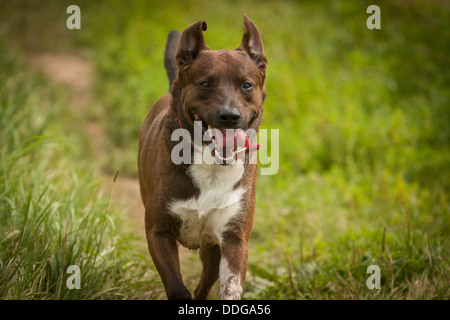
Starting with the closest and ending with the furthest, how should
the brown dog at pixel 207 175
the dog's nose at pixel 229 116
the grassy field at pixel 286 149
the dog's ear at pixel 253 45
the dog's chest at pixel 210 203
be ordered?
the dog's nose at pixel 229 116 → the brown dog at pixel 207 175 → the dog's chest at pixel 210 203 → the dog's ear at pixel 253 45 → the grassy field at pixel 286 149

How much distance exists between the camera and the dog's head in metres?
3.21

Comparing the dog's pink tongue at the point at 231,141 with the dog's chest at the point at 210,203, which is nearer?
the dog's pink tongue at the point at 231,141

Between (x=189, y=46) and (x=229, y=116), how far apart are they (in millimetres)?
643

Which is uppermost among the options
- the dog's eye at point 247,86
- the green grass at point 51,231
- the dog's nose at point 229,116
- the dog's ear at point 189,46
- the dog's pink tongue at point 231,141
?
the dog's ear at point 189,46

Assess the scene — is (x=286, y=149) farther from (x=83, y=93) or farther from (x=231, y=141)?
(x=231, y=141)

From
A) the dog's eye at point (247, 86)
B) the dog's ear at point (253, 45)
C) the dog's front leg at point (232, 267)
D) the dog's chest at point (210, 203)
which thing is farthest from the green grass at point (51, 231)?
the dog's ear at point (253, 45)

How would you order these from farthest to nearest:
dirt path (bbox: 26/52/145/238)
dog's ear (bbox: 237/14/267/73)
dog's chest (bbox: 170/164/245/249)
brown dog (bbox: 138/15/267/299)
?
dirt path (bbox: 26/52/145/238) → dog's ear (bbox: 237/14/267/73) → dog's chest (bbox: 170/164/245/249) → brown dog (bbox: 138/15/267/299)

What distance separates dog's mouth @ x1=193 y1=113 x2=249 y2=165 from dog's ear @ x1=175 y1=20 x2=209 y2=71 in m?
0.42

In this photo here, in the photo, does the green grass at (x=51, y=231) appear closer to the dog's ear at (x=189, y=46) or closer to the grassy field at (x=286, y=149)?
the grassy field at (x=286, y=149)

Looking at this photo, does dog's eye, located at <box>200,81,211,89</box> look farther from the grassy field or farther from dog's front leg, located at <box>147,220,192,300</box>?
the grassy field

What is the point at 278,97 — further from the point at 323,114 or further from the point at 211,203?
the point at 211,203

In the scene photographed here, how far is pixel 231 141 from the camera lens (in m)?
3.24

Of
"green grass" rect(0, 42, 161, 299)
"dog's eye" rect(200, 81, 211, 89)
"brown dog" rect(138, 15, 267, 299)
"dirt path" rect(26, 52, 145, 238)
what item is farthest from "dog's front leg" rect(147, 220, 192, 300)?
"dirt path" rect(26, 52, 145, 238)

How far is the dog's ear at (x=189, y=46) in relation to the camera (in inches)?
137
